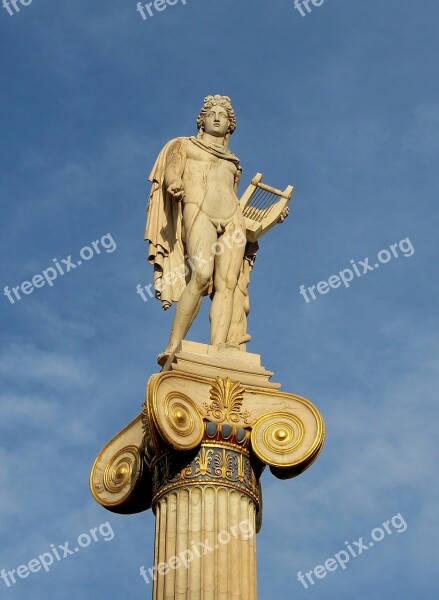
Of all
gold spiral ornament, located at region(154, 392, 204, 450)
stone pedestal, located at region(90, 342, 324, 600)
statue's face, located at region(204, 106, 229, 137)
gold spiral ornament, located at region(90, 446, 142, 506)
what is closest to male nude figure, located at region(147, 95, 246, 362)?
statue's face, located at region(204, 106, 229, 137)

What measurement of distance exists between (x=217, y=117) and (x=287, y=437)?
783cm

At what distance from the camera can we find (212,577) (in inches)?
778

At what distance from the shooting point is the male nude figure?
2348 cm

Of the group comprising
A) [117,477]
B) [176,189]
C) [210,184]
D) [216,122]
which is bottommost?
[117,477]

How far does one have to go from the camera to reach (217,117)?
25.7 meters

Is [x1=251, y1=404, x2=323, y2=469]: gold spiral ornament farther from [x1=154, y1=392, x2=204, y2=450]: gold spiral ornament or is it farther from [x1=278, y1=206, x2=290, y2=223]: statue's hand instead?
[x1=278, y1=206, x2=290, y2=223]: statue's hand

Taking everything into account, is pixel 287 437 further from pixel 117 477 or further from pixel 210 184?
pixel 210 184

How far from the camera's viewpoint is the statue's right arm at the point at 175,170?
2403 cm

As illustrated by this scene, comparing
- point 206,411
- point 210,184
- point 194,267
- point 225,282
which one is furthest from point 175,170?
point 206,411

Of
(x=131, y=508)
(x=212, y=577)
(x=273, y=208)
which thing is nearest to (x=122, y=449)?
(x=131, y=508)

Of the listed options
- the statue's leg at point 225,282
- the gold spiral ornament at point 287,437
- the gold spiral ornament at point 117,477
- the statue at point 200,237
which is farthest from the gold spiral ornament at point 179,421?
the statue's leg at point 225,282

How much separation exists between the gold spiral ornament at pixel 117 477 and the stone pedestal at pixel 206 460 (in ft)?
0.07

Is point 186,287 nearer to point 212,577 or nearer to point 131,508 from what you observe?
point 131,508

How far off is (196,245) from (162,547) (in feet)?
21.5
